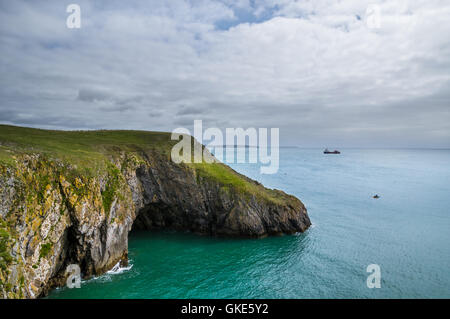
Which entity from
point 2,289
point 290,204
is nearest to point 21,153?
point 2,289

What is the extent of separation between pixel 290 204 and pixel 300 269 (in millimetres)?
16788

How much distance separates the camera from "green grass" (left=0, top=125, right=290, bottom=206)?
98.1 feet

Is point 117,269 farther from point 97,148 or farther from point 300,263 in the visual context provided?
point 300,263

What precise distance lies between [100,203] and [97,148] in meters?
14.7

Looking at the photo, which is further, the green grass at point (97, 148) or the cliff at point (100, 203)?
the green grass at point (97, 148)

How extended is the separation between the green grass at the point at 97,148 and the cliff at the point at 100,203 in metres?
0.16

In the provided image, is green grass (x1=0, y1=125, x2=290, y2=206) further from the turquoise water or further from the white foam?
the turquoise water

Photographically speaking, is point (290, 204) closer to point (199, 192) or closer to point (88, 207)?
point (199, 192)

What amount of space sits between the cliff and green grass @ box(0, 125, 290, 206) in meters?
0.16

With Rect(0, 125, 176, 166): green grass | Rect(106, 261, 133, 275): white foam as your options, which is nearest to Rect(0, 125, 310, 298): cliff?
Rect(0, 125, 176, 166): green grass

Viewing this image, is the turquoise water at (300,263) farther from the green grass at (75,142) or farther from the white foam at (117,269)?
the green grass at (75,142)

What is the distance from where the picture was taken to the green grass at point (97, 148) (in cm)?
2991

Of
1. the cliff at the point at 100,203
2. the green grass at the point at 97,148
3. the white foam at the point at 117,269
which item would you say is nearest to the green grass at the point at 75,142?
the green grass at the point at 97,148

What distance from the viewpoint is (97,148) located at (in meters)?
42.3
